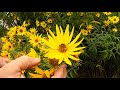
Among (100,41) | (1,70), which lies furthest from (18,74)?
(100,41)

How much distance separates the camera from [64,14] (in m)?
2.67

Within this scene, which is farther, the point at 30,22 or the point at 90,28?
the point at 30,22

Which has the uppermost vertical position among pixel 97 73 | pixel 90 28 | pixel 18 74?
pixel 90 28

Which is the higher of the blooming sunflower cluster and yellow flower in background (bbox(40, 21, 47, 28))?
yellow flower in background (bbox(40, 21, 47, 28))

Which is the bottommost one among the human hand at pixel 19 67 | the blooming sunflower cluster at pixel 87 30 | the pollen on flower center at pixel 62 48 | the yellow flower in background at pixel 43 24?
the human hand at pixel 19 67

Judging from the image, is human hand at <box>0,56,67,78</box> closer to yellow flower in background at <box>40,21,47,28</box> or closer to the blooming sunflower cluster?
the blooming sunflower cluster

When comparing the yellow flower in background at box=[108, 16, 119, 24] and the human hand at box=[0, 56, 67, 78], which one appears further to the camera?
the yellow flower in background at box=[108, 16, 119, 24]

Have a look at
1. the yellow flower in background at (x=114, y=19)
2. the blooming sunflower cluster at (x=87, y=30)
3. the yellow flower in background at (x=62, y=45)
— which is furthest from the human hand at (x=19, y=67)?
the yellow flower in background at (x=114, y=19)

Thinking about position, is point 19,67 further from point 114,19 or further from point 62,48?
point 114,19

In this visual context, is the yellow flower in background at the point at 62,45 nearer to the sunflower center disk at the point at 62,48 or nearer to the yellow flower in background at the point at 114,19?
the sunflower center disk at the point at 62,48

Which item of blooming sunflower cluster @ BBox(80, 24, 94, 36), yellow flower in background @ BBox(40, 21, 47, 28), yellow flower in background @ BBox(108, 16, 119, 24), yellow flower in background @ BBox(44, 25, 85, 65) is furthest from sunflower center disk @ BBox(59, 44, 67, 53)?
yellow flower in background @ BBox(40, 21, 47, 28)

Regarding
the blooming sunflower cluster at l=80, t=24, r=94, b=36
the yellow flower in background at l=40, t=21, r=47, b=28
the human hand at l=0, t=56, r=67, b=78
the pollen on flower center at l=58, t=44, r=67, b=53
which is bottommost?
the human hand at l=0, t=56, r=67, b=78
